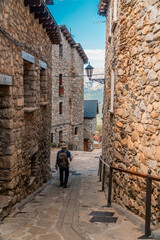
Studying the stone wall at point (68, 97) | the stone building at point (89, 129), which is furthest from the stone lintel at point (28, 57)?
the stone building at point (89, 129)

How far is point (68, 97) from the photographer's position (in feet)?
70.1

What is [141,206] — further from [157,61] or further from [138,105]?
[157,61]

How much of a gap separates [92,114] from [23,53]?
22101 mm

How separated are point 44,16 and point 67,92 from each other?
14316mm

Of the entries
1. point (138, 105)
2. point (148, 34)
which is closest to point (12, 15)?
point (148, 34)

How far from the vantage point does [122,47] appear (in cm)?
487

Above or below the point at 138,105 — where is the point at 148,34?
above

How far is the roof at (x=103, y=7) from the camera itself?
317 inches

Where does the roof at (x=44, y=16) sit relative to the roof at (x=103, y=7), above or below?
below

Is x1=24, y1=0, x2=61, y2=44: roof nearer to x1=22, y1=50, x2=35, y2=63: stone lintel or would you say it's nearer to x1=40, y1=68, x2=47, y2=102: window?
x1=22, y1=50, x2=35, y2=63: stone lintel

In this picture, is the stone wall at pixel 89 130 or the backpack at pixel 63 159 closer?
the backpack at pixel 63 159

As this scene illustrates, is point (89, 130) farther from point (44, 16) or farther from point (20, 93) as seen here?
point (20, 93)

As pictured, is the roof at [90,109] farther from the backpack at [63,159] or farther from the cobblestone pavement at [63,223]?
the cobblestone pavement at [63,223]

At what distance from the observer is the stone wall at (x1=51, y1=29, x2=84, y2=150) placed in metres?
18.5
